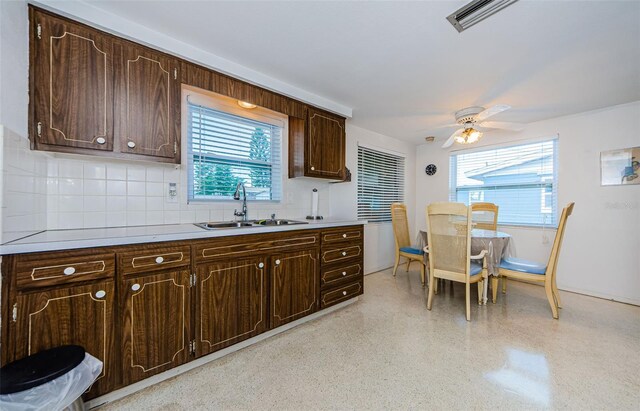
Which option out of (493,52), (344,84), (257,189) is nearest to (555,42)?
(493,52)

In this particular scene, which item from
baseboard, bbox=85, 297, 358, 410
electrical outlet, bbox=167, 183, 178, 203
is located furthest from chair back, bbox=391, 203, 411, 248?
electrical outlet, bbox=167, 183, 178, 203

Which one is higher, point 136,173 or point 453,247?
point 136,173

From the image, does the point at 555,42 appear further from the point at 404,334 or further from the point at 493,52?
the point at 404,334

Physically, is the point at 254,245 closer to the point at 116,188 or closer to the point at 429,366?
the point at 116,188

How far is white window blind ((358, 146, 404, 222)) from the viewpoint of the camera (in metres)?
4.11

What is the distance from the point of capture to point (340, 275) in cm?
268

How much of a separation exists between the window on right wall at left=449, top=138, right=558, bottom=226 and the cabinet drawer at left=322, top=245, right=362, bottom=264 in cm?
275

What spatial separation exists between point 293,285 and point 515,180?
12.6ft

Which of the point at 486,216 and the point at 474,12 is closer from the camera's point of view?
the point at 474,12

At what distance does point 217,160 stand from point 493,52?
2.60 m

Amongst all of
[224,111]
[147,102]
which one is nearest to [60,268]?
[147,102]

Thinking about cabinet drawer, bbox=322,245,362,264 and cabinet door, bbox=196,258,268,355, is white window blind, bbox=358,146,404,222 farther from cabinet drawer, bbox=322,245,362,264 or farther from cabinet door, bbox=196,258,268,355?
cabinet door, bbox=196,258,268,355

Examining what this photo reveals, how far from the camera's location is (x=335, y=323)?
2.45m

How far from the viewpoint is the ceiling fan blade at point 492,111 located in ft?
8.08
